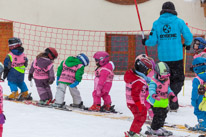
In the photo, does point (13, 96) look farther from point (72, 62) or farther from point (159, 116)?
point (159, 116)

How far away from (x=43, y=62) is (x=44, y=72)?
22 cm

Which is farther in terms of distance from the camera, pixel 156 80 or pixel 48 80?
pixel 48 80

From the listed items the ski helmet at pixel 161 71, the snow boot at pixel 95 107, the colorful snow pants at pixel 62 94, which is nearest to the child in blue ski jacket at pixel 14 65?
the colorful snow pants at pixel 62 94

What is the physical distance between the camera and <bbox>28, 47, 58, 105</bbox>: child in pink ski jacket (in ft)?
26.0

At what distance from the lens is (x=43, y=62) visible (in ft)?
25.9

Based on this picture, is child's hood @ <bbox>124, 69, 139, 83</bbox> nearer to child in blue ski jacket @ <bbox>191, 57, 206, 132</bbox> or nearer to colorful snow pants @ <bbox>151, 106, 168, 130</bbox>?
colorful snow pants @ <bbox>151, 106, 168, 130</bbox>

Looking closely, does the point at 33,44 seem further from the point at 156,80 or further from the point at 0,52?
the point at 156,80

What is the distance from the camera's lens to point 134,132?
17.4 feet

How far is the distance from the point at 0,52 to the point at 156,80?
8.94 metres

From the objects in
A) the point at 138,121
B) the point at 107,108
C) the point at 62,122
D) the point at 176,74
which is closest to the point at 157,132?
the point at 138,121

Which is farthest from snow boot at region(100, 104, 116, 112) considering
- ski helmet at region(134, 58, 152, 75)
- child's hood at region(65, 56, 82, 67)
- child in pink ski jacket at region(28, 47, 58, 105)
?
ski helmet at region(134, 58, 152, 75)

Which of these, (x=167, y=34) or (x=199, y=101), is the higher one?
(x=167, y=34)

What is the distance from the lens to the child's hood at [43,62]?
25.9ft

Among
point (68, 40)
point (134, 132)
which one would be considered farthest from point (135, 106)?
point (68, 40)
